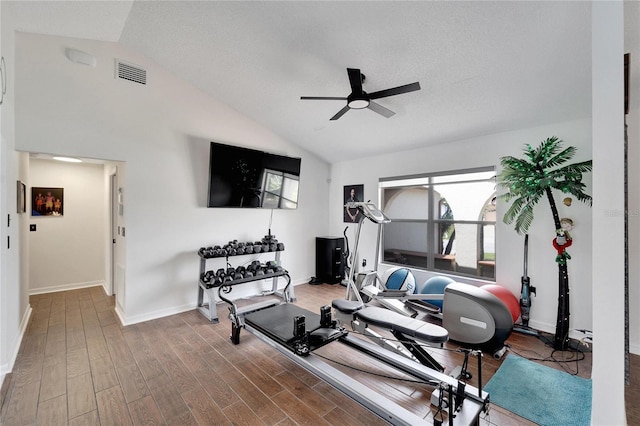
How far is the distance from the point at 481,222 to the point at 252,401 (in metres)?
3.71

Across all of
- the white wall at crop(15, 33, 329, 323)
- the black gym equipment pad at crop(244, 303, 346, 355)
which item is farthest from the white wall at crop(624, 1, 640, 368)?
the white wall at crop(15, 33, 329, 323)

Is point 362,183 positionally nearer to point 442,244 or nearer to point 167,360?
point 442,244

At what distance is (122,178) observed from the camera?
3557 mm

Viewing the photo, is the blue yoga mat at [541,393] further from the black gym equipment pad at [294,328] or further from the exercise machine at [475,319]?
the black gym equipment pad at [294,328]

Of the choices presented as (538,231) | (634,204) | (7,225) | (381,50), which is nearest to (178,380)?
(7,225)

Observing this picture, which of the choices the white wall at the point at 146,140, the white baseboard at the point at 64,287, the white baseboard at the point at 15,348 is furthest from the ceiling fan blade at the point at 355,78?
the white baseboard at the point at 64,287

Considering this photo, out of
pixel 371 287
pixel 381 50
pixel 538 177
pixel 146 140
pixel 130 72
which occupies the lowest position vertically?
pixel 371 287

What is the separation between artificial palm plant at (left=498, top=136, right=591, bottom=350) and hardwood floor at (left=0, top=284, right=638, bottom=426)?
1.97ft

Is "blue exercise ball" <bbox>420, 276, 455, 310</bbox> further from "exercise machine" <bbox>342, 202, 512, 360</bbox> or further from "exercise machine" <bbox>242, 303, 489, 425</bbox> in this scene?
"exercise machine" <bbox>242, 303, 489, 425</bbox>

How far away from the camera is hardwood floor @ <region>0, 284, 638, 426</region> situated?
1.89m

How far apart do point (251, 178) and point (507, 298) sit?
396 cm

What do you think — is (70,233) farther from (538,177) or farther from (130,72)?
(538,177)

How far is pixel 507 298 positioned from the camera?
3227mm

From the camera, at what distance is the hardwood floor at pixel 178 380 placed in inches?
74.4
